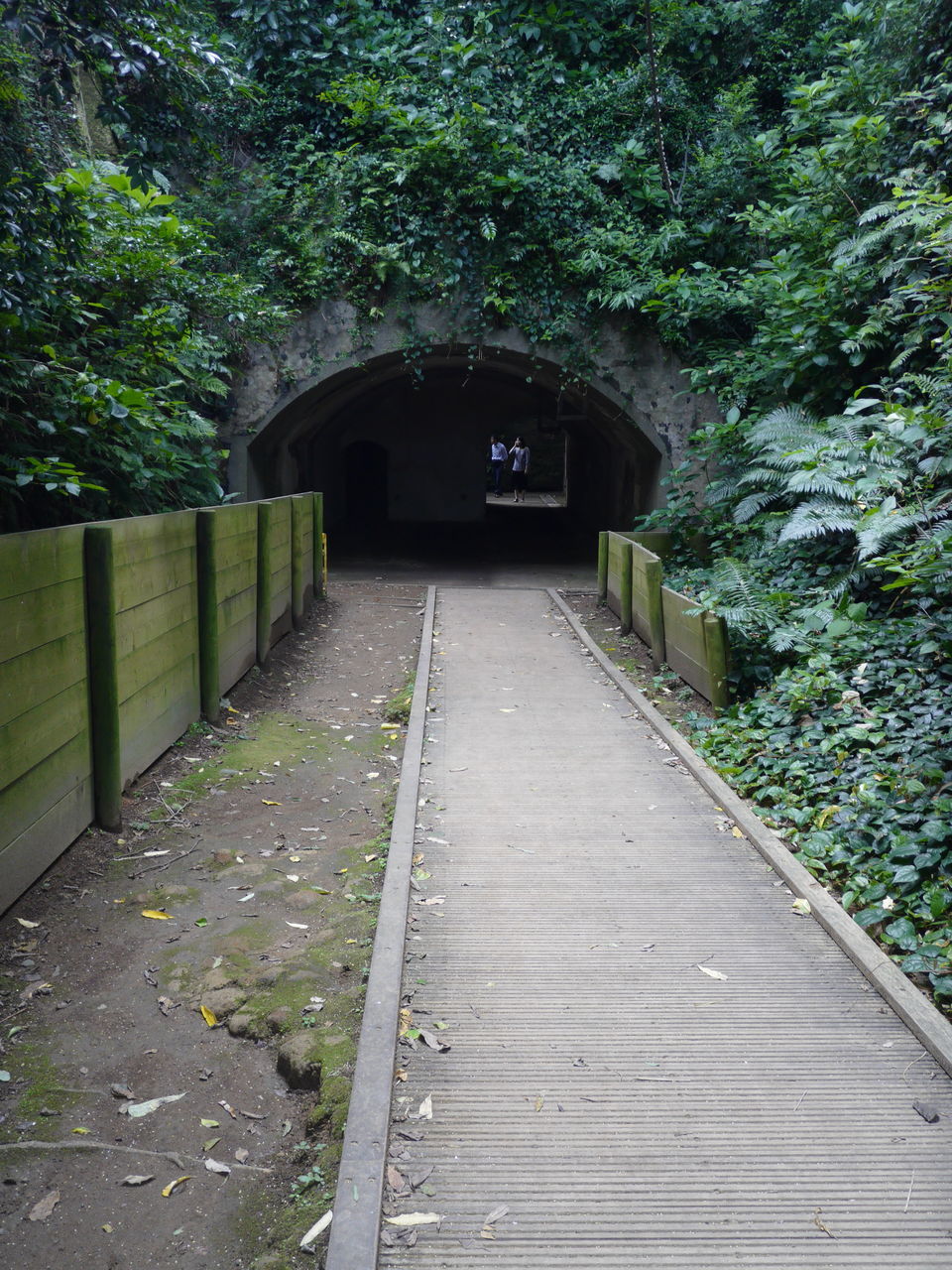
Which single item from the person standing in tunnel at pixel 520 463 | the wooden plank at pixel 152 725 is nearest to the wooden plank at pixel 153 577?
the wooden plank at pixel 152 725

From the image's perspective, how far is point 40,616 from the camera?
4.09m

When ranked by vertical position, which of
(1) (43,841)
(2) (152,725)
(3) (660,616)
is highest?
(3) (660,616)

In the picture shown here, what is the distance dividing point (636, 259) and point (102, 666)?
11356mm

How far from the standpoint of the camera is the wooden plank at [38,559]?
148 inches

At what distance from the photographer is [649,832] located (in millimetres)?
5090

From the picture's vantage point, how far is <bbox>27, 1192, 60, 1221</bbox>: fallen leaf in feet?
8.44

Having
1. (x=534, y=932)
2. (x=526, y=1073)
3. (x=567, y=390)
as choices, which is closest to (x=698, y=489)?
(x=567, y=390)

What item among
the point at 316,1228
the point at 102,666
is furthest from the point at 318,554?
the point at 316,1228

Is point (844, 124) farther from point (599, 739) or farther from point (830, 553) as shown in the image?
point (599, 739)

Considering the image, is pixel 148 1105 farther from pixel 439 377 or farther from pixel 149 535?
pixel 439 377

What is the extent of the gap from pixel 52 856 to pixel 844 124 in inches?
413

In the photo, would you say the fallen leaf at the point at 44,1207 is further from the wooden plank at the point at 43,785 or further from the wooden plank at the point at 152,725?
the wooden plank at the point at 152,725

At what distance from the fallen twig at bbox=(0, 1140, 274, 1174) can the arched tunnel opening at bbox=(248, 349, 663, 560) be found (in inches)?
489

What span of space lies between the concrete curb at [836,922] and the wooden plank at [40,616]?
11.4 ft
